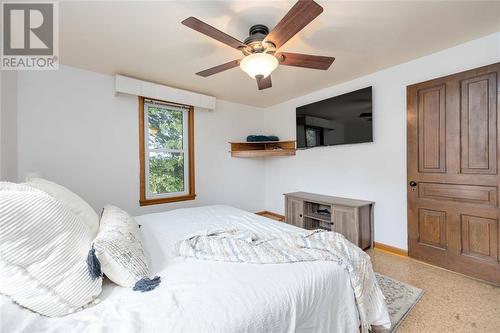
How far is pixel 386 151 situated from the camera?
2.77 m

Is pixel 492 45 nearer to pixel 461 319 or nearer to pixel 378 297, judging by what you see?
pixel 461 319

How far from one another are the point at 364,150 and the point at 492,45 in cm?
149

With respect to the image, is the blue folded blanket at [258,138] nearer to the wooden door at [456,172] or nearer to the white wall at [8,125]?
the wooden door at [456,172]

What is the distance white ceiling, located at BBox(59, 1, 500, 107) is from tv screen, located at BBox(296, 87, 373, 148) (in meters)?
0.38

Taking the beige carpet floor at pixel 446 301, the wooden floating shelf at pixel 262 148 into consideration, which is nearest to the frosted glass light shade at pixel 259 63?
the beige carpet floor at pixel 446 301

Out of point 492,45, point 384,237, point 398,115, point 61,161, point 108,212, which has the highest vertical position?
point 492,45

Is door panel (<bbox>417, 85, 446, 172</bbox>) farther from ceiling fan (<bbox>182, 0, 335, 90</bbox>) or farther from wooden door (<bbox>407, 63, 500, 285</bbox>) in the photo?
ceiling fan (<bbox>182, 0, 335, 90</bbox>)

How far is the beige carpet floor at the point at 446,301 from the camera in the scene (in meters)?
1.54

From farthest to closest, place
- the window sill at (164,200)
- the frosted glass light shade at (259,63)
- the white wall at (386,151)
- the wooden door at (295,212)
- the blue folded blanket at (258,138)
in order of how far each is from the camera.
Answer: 1. the blue folded blanket at (258,138)
2. the wooden door at (295,212)
3. the window sill at (164,200)
4. the white wall at (386,151)
5. the frosted glass light shade at (259,63)

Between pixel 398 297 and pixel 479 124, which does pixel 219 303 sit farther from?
pixel 479 124

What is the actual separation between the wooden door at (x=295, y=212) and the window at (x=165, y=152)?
1579mm

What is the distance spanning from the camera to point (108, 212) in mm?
1639

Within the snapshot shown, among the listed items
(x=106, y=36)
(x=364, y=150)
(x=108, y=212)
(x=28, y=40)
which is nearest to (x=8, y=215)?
(x=108, y=212)

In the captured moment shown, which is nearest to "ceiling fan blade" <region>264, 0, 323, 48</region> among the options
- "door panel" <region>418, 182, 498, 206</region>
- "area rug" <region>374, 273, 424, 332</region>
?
"area rug" <region>374, 273, 424, 332</region>
